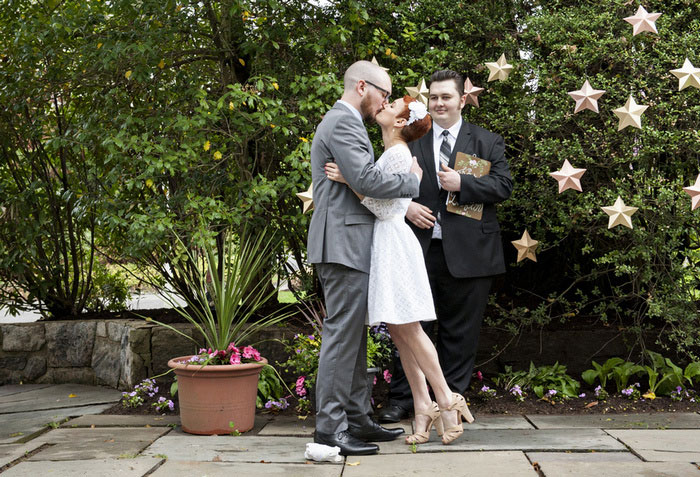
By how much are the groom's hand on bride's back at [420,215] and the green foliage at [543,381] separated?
1339 mm

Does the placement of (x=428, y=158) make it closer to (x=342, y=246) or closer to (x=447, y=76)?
(x=447, y=76)

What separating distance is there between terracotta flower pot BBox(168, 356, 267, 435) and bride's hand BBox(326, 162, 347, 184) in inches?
47.4

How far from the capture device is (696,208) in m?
3.99

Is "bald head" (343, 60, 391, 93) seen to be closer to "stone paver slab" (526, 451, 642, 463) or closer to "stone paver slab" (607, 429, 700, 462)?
"stone paver slab" (526, 451, 642, 463)

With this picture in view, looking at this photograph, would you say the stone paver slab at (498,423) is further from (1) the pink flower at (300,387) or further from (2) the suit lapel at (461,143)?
(2) the suit lapel at (461,143)

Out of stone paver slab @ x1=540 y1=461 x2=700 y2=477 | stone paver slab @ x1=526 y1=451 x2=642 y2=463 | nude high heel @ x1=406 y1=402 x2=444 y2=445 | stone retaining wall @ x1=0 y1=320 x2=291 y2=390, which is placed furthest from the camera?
stone retaining wall @ x1=0 y1=320 x2=291 y2=390

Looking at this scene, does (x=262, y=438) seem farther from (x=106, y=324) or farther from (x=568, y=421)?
(x=106, y=324)

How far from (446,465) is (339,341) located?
2.36 feet

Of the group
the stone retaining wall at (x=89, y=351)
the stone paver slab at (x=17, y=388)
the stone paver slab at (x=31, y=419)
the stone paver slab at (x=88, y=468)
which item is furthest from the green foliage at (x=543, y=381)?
the stone paver slab at (x=17, y=388)

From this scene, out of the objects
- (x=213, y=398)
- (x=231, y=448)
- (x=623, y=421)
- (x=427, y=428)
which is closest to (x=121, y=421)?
(x=213, y=398)

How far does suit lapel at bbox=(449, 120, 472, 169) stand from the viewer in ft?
13.4

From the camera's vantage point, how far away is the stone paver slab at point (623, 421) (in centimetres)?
380

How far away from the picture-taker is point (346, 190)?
11.1 ft

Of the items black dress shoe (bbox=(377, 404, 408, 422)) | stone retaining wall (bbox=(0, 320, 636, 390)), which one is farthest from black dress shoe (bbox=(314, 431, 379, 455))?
stone retaining wall (bbox=(0, 320, 636, 390))
